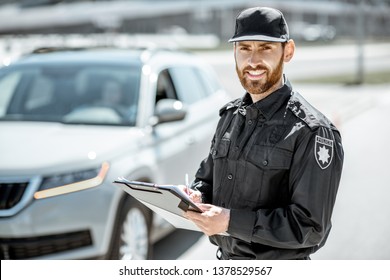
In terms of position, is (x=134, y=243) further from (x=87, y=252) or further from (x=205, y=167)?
(x=205, y=167)

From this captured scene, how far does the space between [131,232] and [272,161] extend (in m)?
2.25

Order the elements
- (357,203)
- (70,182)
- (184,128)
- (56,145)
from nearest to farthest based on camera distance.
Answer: (70,182)
(56,145)
(184,128)
(357,203)

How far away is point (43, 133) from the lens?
13.7ft

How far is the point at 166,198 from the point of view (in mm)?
1927

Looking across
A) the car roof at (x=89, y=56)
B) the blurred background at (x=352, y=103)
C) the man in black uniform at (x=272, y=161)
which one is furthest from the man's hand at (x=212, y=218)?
the car roof at (x=89, y=56)

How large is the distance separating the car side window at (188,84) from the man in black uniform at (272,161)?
312 cm

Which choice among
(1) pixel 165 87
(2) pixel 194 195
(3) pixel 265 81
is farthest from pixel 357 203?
(3) pixel 265 81

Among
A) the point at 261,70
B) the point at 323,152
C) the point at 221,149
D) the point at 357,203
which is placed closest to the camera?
the point at 323,152

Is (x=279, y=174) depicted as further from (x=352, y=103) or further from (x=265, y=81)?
(x=352, y=103)

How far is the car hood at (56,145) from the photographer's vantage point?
3654mm

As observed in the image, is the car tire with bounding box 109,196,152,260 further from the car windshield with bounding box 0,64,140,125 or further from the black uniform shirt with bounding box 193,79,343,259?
the black uniform shirt with bounding box 193,79,343,259

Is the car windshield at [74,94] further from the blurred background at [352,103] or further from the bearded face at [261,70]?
the bearded face at [261,70]

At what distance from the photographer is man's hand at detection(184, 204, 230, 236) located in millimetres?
1898
